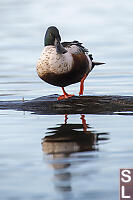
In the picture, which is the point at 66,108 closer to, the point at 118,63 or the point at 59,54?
the point at 59,54

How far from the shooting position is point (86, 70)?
37.0 feet

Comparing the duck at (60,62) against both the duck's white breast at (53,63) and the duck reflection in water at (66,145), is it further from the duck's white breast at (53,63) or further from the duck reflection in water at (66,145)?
the duck reflection in water at (66,145)

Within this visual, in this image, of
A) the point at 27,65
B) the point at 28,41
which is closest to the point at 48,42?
the point at 27,65

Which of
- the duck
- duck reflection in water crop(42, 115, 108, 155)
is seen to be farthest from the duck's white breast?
duck reflection in water crop(42, 115, 108, 155)

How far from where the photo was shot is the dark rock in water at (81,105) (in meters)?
9.98

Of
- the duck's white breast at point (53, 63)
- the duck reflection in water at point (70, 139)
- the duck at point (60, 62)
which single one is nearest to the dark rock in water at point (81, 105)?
the duck at point (60, 62)

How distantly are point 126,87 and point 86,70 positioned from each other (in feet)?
6.11

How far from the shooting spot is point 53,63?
1044cm

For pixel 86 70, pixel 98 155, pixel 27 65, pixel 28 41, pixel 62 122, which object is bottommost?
pixel 98 155

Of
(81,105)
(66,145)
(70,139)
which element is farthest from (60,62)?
(66,145)

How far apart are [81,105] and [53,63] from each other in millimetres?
812

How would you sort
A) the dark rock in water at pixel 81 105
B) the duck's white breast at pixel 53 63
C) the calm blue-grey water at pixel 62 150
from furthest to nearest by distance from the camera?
the duck's white breast at pixel 53 63 < the dark rock in water at pixel 81 105 < the calm blue-grey water at pixel 62 150

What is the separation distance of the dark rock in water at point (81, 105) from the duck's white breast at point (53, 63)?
0.46 m

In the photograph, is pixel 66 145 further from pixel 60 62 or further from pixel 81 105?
pixel 60 62
